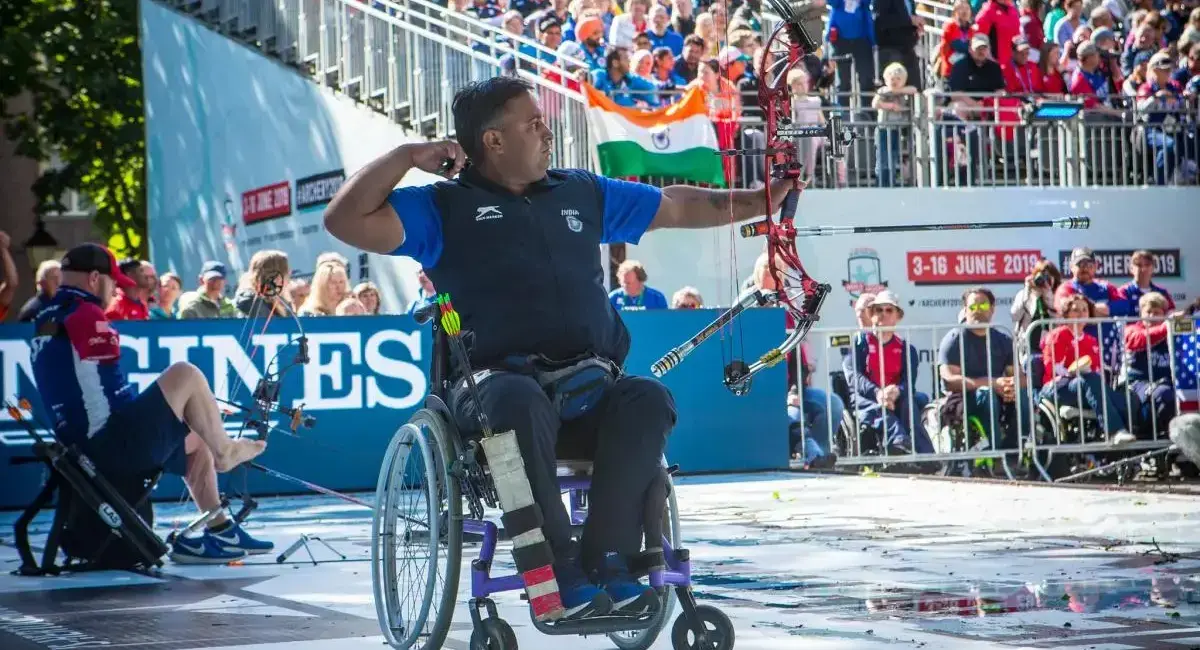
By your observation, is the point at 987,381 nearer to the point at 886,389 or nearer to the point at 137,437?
the point at 886,389

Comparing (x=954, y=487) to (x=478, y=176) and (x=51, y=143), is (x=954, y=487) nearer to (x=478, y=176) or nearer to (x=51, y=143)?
(x=478, y=176)

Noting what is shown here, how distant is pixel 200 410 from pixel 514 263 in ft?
11.8

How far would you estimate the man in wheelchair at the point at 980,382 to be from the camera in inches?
544

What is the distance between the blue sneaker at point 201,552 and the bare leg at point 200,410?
36cm

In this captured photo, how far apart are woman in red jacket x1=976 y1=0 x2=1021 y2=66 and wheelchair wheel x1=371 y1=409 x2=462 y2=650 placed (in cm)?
1400

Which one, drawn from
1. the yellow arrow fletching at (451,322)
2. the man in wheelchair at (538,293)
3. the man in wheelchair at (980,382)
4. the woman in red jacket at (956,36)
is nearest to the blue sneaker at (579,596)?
the man in wheelchair at (538,293)

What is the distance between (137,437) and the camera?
835cm

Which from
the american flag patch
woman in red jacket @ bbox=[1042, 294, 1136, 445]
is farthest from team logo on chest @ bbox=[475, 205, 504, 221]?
the american flag patch

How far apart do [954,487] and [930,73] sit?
8780mm

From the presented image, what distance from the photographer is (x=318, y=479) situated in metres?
12.8

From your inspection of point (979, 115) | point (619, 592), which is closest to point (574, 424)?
point (619, 592)

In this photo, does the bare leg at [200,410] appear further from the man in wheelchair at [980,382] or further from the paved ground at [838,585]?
the man in wheelchair at [980,382]

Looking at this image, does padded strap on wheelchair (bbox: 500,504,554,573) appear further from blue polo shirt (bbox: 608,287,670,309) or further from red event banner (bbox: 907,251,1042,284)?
red event banner (bbox: 907,251,1042,284)

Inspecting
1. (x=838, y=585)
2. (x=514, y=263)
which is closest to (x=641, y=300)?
(x=838, y=585)
